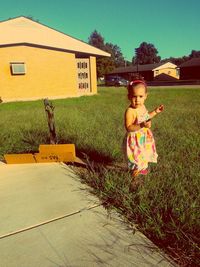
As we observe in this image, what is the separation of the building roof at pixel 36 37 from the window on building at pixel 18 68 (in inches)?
45.2

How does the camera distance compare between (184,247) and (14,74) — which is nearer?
(184,247)

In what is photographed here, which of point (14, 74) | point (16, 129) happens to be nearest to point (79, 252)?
point (16, 129)

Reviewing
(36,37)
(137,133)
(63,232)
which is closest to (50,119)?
(137,133)

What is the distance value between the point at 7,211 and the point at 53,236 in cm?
72

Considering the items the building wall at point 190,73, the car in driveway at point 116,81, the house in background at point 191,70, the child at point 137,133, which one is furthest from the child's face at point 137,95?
the building wall at point 190,73

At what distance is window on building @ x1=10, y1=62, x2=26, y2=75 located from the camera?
619 inches

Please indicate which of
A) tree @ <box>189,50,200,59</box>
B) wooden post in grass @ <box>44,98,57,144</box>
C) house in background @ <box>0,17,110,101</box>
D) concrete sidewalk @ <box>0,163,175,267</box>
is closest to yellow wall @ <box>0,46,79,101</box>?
house in background @ <box>0,17,110,101</box>

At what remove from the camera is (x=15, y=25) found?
17375 mm

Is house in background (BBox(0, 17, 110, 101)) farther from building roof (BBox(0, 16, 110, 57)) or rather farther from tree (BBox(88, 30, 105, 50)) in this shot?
tree (BBox(88, 30, 105, 50))

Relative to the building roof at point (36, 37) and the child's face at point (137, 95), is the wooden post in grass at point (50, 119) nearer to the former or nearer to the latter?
the child's face at point (137, 95)

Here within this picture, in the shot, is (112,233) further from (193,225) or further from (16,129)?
(16,129)

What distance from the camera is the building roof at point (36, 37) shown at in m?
15.8

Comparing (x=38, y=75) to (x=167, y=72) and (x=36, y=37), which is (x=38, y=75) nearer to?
(x=36, y=37)

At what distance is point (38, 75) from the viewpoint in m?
17.0
